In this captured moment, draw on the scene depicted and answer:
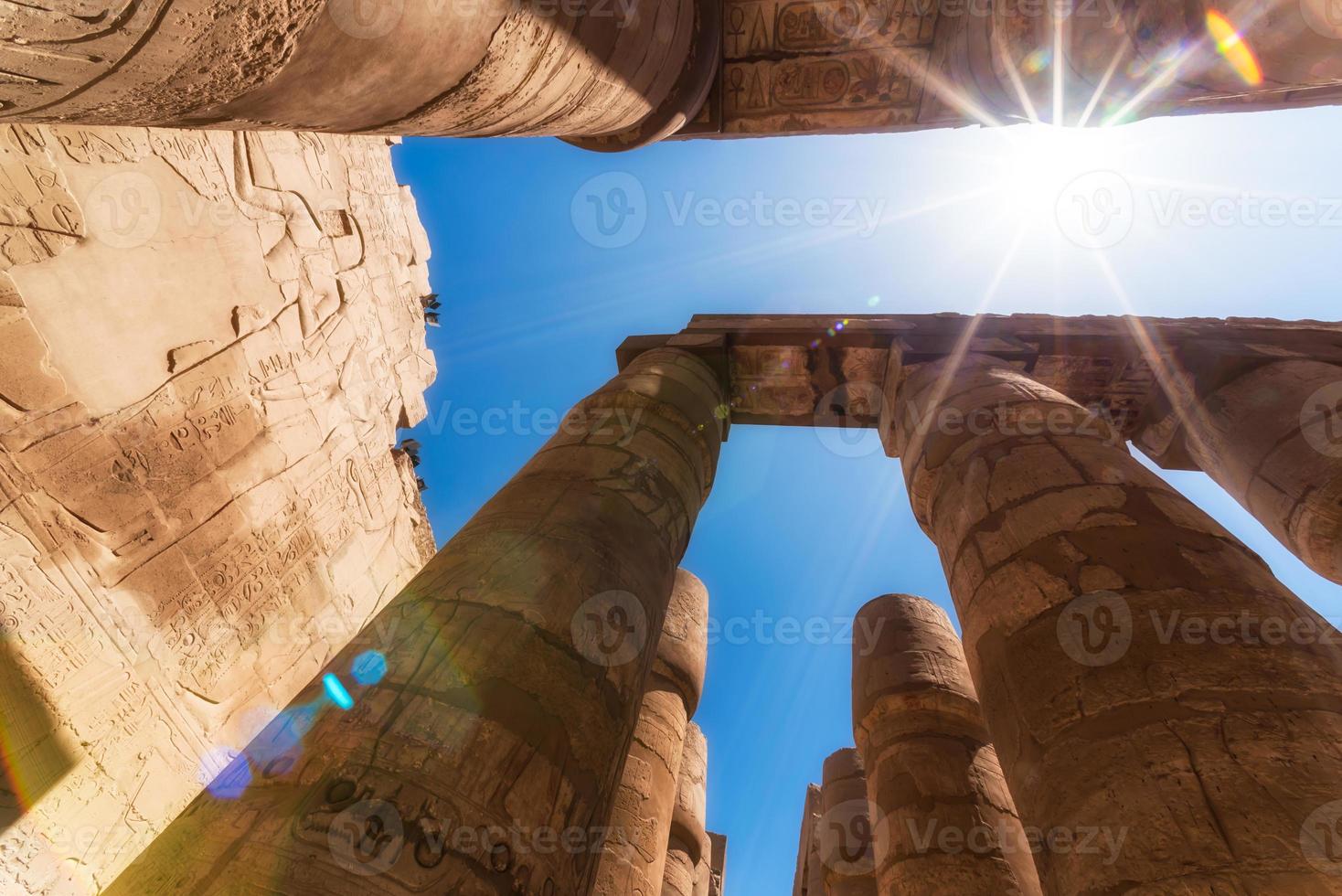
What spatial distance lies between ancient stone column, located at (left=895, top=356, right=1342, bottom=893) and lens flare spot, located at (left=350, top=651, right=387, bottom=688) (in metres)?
2.55

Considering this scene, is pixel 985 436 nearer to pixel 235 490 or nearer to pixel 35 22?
pixel 35 22

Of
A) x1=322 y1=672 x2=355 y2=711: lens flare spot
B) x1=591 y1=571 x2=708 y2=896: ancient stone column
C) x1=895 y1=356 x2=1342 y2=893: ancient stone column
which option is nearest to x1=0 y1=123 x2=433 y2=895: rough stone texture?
x1=322 y1=672 x2=355 y2=711: lens flare spot

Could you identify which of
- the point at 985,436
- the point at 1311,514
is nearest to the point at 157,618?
the point at 985,436

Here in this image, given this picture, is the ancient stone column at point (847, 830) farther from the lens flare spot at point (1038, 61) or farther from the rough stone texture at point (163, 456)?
the rough stone texture at point (163, 456)

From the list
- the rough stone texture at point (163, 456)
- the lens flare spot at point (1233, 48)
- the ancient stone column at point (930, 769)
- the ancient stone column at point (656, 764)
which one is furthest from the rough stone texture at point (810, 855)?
the lens flare spot at point (1233, 48)

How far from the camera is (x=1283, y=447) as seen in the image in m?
4.59

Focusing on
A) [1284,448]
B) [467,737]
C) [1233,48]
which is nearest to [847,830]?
[1284,448]

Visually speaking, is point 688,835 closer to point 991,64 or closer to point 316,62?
point 316,62

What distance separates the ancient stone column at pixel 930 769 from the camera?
194 inches

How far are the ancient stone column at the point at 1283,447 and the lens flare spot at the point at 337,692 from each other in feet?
20.1

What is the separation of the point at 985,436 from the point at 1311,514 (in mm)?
2489

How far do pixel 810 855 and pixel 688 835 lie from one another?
8.57ft

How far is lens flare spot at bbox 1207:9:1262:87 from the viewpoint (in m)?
2.79

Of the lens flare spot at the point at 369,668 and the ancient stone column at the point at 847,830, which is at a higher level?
the ancient stone column at the point at 847,830
